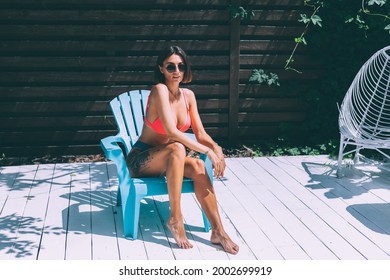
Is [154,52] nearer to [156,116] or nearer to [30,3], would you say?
[30,3]

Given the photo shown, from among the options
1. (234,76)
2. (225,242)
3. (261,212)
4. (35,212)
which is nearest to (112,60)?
(234,76)

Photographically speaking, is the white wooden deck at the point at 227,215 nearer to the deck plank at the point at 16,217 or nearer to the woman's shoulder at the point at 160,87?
the deck plank at the point at 16,217

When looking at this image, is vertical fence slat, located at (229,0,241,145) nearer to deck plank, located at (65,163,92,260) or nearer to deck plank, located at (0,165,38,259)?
deck plank, located at (65,163,92,260)

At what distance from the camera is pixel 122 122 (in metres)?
4.22

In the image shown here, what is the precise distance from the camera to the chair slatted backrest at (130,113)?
4.18 meters

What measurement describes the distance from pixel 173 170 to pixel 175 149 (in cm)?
13

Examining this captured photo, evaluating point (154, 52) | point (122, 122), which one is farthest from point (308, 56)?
point (122, 122)

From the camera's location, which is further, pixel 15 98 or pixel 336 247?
pixel 15 98

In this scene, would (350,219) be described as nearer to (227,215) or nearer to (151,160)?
(227,215)

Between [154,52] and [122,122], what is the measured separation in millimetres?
1538

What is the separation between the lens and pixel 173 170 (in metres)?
3.31

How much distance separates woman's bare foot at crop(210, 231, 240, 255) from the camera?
3271 millimetres

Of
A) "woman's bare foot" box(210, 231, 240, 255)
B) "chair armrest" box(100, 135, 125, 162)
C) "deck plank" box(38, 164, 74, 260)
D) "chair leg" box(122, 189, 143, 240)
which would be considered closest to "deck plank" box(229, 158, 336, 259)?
"woman's bare foot" box(210, 231, 240, 255)

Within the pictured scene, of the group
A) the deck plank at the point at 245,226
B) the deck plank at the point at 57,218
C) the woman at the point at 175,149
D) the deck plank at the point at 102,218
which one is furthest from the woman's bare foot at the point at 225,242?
the deck plank at the point at 57,218
